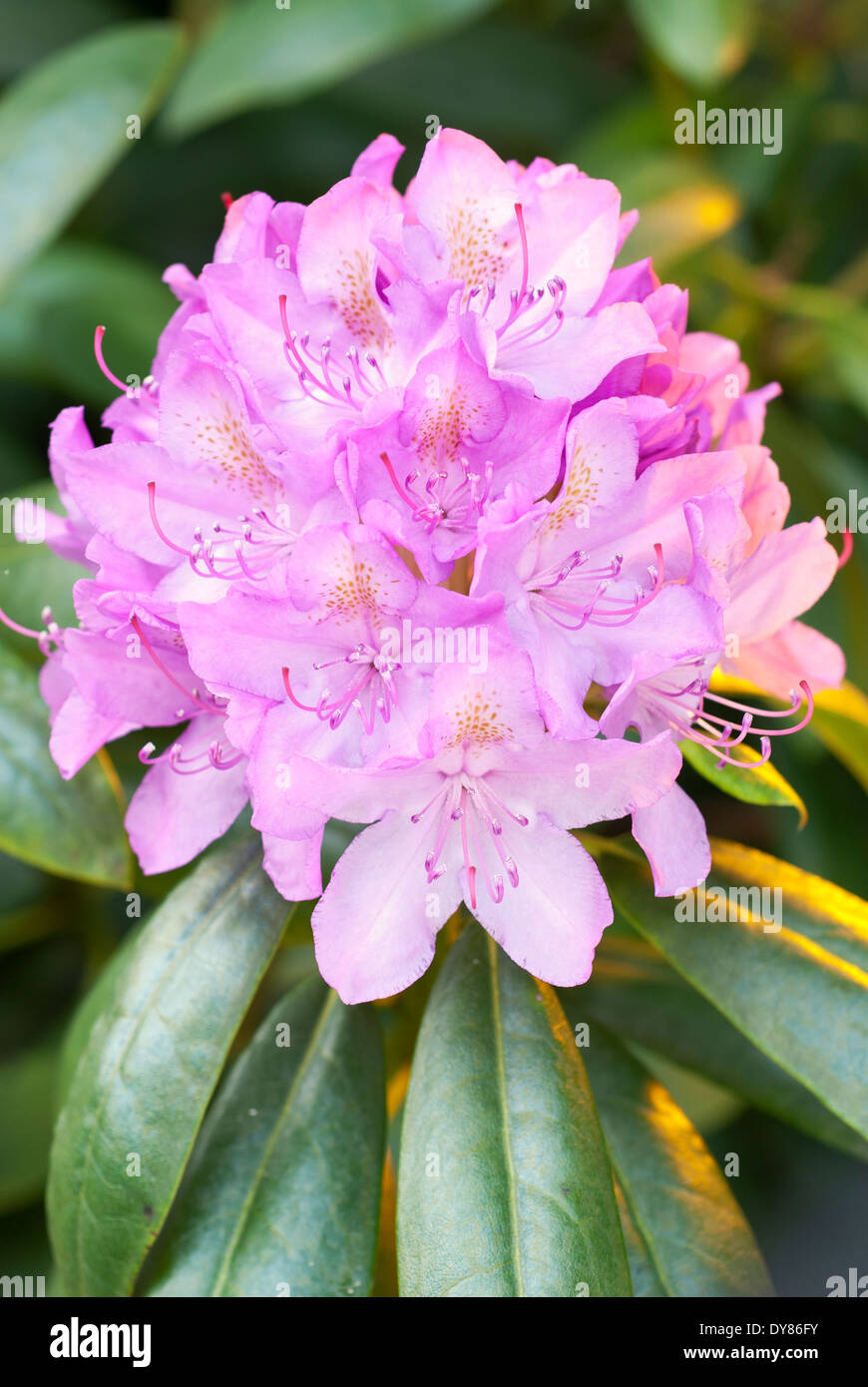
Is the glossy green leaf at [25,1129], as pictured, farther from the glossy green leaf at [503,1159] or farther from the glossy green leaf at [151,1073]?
the glossy green leaf at [503,1159]

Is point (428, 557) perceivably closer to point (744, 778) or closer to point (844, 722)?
point (744, 778)

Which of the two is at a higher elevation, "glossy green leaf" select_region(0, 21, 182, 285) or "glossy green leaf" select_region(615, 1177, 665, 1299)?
"glossy green leaf" select_region(0, 21, 182, 285)

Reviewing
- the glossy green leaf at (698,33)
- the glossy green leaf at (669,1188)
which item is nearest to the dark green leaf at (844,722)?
the glossy green leaf at (669,1188)

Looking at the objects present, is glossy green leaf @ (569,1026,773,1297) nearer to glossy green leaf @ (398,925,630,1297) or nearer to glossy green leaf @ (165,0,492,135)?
glossy green leaf @ (398,925,630,1297)

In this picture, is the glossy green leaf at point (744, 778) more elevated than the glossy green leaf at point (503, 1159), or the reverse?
the glossy green leaf at point (744, 778)

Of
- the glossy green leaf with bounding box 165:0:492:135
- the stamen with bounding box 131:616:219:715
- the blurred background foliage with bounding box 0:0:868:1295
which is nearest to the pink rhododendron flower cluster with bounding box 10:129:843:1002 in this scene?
the stamen with bounding box 131:616:219:715

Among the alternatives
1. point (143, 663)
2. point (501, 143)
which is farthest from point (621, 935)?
point (501, 143)
